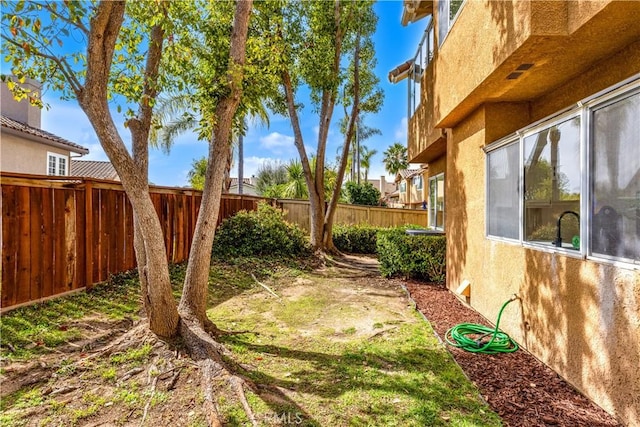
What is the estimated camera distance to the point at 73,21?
3.07 metres

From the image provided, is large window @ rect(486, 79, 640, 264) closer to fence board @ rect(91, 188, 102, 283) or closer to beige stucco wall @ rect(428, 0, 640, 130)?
beige stucco wall @ rect(428, 0, 640, 130)

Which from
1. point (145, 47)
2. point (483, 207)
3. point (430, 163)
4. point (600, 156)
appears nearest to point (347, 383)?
point (600, 156)

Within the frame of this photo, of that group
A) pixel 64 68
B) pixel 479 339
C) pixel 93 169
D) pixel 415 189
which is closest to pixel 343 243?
pixel 479 339

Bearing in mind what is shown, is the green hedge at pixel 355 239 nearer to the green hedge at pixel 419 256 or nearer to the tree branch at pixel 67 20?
the green hedge at pixel 419 256

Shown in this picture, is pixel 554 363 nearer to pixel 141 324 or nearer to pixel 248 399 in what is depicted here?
pixel 248 399

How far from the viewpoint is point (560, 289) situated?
3.52m

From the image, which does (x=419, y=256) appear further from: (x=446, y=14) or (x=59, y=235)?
(x=59, y=235)

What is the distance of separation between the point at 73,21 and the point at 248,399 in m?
3.87

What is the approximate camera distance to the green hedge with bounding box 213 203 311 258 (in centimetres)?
1038

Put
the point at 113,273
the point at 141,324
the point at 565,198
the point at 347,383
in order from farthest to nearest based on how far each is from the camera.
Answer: the point at 113,273, the point at 141,324, the point at 565,198, the point at 347,383

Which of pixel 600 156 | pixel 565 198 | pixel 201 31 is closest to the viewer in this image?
pixel 600 156

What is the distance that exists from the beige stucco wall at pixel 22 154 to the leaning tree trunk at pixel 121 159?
958 centimetres

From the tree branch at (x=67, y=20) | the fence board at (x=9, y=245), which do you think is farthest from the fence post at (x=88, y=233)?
the tree branch at (x=67, y=20)

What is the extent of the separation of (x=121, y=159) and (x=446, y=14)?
654cm
